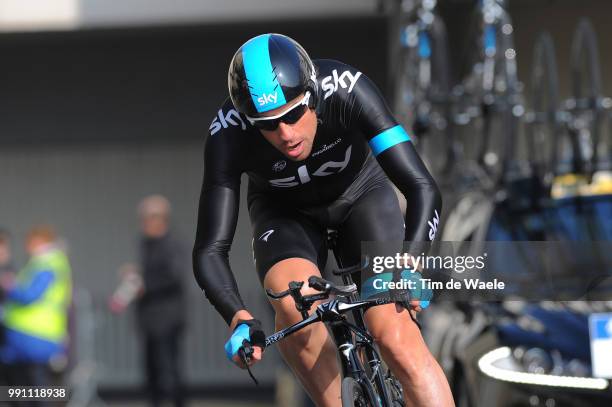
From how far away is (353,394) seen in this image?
458 centimetres

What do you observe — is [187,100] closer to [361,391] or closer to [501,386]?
[501,386]

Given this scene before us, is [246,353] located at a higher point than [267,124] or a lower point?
lower

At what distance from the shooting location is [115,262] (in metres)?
18.5

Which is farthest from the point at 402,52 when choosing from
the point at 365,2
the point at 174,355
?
the point at 365,2

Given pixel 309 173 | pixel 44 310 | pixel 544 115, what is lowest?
pixel 309 173

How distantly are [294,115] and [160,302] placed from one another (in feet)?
21.8

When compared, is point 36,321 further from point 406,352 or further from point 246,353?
point 246,353

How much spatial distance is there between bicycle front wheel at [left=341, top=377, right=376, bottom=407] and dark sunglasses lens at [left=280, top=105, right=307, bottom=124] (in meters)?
0.89

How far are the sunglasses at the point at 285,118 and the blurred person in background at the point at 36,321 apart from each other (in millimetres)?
6996

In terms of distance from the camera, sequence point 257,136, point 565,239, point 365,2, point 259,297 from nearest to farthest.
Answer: point 257,136
point 565,239
point 365,2
point 259,297

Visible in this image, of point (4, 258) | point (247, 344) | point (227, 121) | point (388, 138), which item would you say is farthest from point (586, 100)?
point (4, 258)

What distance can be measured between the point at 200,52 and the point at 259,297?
3.30 meters

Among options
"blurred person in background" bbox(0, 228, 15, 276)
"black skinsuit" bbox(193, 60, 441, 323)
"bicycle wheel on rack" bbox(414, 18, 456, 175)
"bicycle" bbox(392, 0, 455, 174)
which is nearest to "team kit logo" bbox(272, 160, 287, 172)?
"black skinsuit" bbox(193, 60, 441, 323)

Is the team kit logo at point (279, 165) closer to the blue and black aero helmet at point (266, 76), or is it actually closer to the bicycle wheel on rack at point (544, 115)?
the blue and black aero helmet at point (266, 76)
